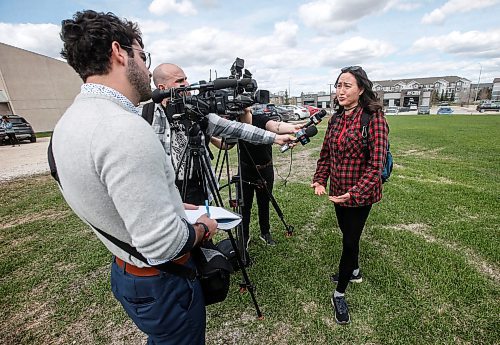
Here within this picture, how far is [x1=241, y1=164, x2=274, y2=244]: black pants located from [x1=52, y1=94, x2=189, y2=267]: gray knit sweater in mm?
2255

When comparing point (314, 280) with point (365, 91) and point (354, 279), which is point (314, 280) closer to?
point (354, 279)

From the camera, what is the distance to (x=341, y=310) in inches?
91.5

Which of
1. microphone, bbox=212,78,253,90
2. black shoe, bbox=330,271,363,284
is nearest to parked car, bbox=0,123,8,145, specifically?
microphone, bbox=212,78,253,90

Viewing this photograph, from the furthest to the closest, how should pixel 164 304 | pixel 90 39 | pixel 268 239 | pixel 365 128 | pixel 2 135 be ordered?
pixel 2 135
pixel 268 239
pixel 365 128
pixel 164 304
pixel 90 39

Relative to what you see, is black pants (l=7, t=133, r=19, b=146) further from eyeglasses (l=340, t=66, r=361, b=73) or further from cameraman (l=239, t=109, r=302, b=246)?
eyeglasses (l=340, t=66, r=361, b=73)

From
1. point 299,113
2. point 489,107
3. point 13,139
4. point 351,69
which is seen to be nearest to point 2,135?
point 13,139

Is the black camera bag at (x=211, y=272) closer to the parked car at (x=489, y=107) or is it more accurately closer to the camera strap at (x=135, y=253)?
the camera strap at (x=135, y=253)

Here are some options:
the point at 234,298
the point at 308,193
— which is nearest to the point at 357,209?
the point at 234,298

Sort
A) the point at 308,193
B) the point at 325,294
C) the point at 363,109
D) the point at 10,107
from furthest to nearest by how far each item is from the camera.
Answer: the point at 10,107, the point at 308,193, the point at 325,294, the point at 363,109

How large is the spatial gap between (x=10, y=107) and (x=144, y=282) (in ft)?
97.4

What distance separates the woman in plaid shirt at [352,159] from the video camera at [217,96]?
719 mm

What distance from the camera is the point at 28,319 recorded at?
2496 mm

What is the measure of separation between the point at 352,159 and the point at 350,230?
62cm

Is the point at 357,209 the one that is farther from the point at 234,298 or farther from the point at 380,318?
the point at 234,298
